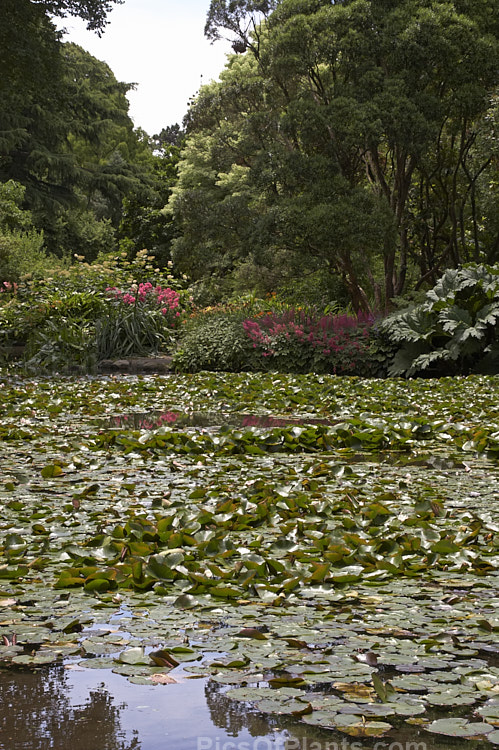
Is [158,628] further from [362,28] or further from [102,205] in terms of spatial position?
[102,205]

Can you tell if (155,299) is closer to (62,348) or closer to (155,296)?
(155,296)

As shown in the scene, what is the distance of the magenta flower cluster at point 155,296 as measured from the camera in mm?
16266

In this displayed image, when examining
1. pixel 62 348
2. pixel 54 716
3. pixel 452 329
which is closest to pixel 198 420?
pixel 452 329

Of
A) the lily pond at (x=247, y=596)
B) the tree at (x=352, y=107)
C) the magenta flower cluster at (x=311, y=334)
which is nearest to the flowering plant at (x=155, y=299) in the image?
the tree at (x=352, y=107)

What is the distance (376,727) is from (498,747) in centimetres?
24

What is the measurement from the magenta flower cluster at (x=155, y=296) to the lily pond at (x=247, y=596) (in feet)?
36.1

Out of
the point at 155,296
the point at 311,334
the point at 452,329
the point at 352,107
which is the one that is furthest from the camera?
the point at 155,296

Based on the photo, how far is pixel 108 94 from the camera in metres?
45.1

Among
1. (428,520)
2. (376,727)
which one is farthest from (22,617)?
(428,520)

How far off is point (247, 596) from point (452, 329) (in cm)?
905

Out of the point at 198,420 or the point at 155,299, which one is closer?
the point at 198,420

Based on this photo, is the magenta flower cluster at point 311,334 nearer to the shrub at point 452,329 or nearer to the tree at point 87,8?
the shrub at point 452,329

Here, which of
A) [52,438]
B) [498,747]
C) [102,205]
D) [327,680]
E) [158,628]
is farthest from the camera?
[102,205]

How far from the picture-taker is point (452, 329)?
10.9 m
